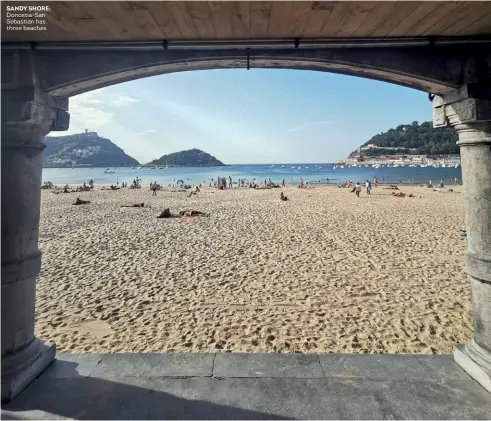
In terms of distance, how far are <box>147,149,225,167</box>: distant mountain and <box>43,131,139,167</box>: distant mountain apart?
859 inches

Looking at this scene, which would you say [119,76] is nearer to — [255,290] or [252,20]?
[252,20]

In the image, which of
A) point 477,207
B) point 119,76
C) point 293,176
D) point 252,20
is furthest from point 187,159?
point 477,207

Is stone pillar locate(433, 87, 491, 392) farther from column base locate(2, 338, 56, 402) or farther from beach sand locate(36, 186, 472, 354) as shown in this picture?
column base locate(2, 338, 56, 402)

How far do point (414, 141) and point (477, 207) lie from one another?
148 meters

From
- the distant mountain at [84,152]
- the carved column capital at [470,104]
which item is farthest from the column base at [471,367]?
the distant mountain at [84,152]

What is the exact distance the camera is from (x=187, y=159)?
178500 mm

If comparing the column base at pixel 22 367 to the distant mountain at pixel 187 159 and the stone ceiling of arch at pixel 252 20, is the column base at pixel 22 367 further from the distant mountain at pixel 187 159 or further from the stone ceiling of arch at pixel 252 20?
the distant mountain at pixel 187 159

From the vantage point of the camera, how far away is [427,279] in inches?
262

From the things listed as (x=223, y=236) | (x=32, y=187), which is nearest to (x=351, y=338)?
(x=32, y=187)

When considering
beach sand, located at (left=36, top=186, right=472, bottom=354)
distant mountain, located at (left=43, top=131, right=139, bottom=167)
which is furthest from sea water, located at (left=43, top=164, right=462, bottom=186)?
distant mountain, located at (left=43, top=131, right=139, bottom=167)

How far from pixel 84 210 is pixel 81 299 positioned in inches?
538

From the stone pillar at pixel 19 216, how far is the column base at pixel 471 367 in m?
3.85

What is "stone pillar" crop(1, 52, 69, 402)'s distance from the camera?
2.49 meters

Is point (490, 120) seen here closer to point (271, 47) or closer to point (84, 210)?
point (271, 47)
